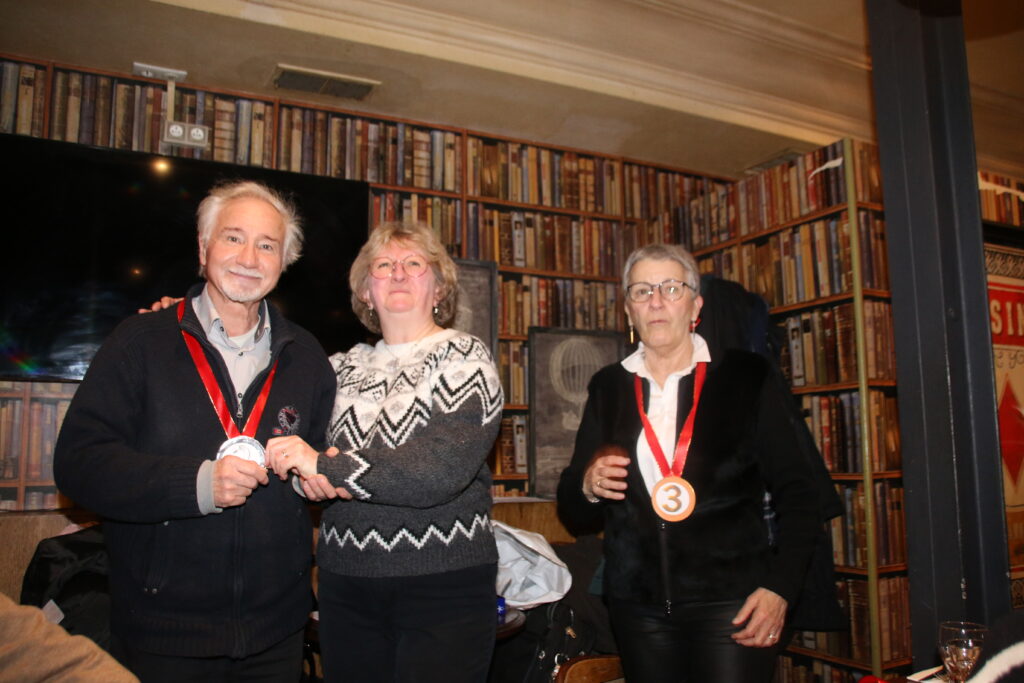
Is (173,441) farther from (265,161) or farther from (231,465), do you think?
(265,161)

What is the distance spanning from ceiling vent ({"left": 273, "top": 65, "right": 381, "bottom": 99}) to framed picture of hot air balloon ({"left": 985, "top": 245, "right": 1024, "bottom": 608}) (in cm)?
344

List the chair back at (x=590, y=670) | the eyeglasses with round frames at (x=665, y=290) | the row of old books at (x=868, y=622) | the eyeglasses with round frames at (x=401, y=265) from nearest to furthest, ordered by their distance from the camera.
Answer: the eyeglasses with round frames at (x=401, y=265) → the eyeglasses with round frames at (x=665, y=290) → the chair back at (x=590, y=670) → the row of old books at (x=868, y=622)

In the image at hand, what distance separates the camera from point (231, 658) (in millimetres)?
1485

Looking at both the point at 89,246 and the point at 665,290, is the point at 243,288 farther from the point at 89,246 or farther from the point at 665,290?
the point at 89,246

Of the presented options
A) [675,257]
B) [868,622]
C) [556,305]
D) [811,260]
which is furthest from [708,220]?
[675,257]

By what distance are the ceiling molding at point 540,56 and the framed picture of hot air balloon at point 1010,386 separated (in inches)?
115

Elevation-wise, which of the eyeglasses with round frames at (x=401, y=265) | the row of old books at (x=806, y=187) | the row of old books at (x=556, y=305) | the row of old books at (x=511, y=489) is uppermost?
the row of old books at (x=806, y=187)

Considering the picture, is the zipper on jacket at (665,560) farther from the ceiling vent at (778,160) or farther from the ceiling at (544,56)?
the ceiling vent at (778,160)

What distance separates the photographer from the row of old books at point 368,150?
14.2 ft

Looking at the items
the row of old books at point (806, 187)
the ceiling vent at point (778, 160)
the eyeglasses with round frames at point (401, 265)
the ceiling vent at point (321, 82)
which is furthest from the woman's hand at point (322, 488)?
the ceiling vent at point (778, 160)

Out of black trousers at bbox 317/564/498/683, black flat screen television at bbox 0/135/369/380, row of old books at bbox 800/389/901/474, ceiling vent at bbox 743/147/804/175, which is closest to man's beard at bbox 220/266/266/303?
black trousers at bbox 317/564/498/683

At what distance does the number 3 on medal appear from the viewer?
173cm

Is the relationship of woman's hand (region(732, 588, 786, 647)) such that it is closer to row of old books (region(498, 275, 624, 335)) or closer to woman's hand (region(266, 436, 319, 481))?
woman's hand (region(266, 436, 319, 481))

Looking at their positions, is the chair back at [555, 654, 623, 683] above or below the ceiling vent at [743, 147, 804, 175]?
below
